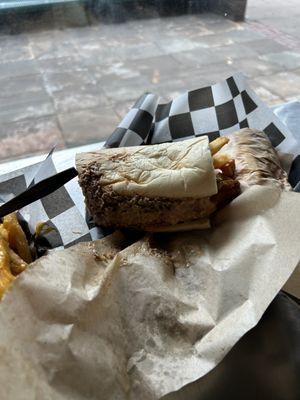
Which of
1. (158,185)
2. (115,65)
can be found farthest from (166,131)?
(115,65)

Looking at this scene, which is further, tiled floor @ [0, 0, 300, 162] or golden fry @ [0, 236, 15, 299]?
tiled floor @ [0, 0, 300, 162]

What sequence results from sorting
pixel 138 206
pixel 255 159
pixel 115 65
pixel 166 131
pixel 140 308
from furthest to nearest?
1. pixel 115 65
2. pixel 166 131
3. pixel 255 159
4. pixel 138 206
5. pixel 140 308

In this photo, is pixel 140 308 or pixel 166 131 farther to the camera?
pixel 166 131

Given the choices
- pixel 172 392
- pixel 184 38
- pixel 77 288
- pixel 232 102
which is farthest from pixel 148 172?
pixel 184 38

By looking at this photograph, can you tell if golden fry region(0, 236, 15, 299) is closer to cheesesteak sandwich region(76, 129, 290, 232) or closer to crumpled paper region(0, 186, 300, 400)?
crumpled paper region(0, 186, 300, 400)

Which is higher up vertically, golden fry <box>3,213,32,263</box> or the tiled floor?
golden fry <box>3,213,32,263</box>

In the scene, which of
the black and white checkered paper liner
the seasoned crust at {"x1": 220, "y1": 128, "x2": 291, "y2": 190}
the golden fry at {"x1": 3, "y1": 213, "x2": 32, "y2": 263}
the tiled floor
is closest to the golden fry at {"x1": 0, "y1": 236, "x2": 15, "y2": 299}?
the golden fry at {"x1": 3, "y1": 213, "x2": 32, "y2": 263}

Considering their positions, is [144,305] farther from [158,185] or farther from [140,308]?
[158,185]
